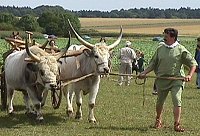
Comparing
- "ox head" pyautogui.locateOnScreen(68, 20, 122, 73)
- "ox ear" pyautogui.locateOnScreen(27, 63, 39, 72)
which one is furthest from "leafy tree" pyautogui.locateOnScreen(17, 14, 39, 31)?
"ox head" pyautogui.locateOnScreen(68, 20, 122, 73)

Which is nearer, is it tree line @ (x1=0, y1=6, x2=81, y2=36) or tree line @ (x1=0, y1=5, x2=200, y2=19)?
tree line @ (x1=0, y1=6, x2=81, y2=36)

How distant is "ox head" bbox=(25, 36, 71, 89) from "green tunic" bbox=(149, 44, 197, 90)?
216 centimetres

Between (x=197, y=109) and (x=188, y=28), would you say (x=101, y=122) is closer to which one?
(x=197, y=109)

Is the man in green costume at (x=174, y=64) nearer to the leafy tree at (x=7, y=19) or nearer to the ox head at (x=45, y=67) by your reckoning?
the ox head at (x=45, y=67)

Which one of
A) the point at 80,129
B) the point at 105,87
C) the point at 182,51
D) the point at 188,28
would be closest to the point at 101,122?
the point at 80,129

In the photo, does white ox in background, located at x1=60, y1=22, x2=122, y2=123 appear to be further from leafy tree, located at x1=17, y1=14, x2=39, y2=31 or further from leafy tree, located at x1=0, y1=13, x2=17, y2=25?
leafy tree, located at x1=0, y1=13, x2=17, y2=25

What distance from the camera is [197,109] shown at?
47.2 feet

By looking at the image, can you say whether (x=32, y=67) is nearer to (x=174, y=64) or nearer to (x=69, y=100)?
(x=69, y=100)

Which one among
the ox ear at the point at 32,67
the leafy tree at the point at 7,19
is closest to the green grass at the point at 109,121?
the ox ear at the point at 32,67

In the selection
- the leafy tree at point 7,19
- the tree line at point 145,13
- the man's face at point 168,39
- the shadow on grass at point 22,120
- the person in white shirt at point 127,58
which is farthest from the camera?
the tree line at point 145,13

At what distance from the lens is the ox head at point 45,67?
1005cm

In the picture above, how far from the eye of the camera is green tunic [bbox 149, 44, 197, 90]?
9.98 m

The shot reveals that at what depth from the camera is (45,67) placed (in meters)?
10.1

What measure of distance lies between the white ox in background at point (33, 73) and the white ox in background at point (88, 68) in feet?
1.97
